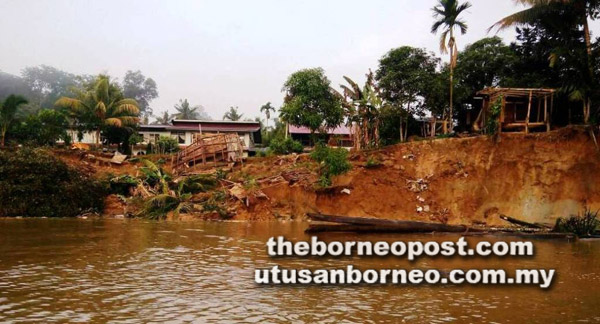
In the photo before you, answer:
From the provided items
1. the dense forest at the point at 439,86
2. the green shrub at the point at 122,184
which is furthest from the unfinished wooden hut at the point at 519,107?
the green shrub at the point at 122,184

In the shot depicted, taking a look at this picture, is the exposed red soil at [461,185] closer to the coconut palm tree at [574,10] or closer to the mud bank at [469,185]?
the mud bank at [469,185]

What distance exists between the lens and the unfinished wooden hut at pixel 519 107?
85.1ft

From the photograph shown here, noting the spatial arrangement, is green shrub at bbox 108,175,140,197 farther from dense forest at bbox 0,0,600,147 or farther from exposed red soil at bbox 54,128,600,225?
dense forest at bbox 0,0,600,147

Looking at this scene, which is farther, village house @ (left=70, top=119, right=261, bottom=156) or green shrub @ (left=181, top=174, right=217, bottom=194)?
village house @ (left=70, top=119, right=261, bottom=156)

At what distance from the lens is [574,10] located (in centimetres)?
2609

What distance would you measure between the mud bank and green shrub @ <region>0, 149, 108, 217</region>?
8.29m

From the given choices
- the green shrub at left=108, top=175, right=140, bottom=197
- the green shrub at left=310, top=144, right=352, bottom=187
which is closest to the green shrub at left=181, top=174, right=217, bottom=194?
the green shrub at left=108, top=175, right=140, bottom=197

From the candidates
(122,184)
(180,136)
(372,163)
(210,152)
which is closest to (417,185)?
(372,163)

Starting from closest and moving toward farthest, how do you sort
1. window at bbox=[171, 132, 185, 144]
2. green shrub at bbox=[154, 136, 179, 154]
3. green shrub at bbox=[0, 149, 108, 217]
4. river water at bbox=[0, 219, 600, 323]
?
river water at bbox=[0, 219, 600, 323] → green shrub at bbox=[0, 149, 108, 217] → green shrub at bbox=[154, 136, 179, 154] → window at bbox=[171, 132, 185, 144]

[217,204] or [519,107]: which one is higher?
[519,107]

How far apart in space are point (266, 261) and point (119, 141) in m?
33.3

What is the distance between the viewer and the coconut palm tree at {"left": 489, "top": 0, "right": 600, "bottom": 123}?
24.8 metres

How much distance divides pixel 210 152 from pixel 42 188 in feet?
35.4

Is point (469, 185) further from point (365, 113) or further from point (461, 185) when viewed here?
point (365, 113)
